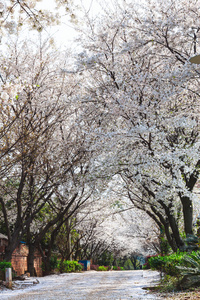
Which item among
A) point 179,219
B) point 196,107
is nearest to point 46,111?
point 196,107

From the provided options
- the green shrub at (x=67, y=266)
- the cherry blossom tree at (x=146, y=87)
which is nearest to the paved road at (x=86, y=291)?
the cherry blossom tree at (x=146, y=87)

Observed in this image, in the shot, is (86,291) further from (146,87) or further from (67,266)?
(67,266)

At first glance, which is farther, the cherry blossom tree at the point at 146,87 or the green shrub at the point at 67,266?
the green shrub at the point at 67,266

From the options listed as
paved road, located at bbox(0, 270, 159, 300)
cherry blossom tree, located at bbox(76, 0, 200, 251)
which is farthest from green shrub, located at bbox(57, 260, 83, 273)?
cherry blossom tree, located at bbox(76, 0, 200, 251)

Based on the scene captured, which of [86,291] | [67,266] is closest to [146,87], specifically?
[86,291]

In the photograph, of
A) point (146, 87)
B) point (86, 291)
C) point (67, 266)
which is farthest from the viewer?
point (67, 266)

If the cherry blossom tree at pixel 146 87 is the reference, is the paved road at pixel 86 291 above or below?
below

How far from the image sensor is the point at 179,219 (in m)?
15.8

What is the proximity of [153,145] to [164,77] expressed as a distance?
237 centimetres

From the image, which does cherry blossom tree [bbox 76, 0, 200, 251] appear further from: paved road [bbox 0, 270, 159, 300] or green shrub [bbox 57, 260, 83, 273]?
green shrub [bbox 57, 260, 83, 273]

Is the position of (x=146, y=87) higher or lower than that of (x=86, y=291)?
higher

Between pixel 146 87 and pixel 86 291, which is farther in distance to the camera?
pixel 86 291

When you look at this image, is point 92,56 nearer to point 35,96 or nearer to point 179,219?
point 35,96

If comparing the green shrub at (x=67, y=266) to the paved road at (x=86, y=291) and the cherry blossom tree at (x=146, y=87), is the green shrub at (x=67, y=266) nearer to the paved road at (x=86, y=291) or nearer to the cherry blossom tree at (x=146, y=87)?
the paved road at (x=86, y=291)
